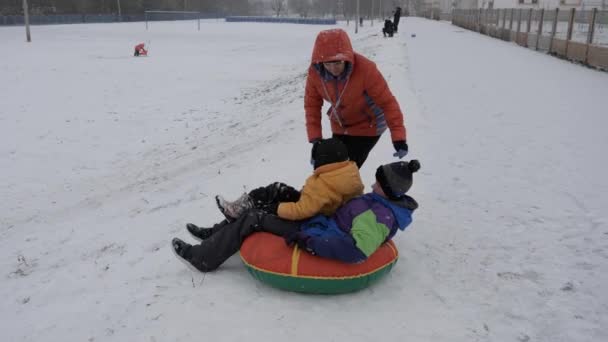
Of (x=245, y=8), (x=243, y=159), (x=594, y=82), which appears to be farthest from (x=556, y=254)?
(x=245, y=8)

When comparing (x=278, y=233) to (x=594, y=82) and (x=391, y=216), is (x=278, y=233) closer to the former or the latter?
(x=391, y=216)

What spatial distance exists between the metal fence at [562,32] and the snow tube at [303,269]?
1705cm

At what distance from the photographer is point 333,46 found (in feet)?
13.7

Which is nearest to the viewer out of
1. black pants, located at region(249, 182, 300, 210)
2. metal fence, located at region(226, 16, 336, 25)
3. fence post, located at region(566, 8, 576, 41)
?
black pants, located at region(249, 182, 300, 210)

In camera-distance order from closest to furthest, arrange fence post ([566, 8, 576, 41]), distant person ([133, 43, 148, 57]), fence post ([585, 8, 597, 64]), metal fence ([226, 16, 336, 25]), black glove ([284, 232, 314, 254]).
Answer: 1. black glove ([284, 232, 314, 254])
2. fence post ([585, 8, 597, 64])
3. fence post ([566, 8, 576, 41])
4. distant person ([133, 43, 148, 57])
5. metal fence ([226, 16, 336, 25])

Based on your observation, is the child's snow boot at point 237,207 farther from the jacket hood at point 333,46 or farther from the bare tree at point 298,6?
the bare tree at point 298,6

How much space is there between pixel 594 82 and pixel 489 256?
41.2 ft

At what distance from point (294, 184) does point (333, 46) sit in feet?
8.56

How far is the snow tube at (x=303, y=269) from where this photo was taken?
3.64m

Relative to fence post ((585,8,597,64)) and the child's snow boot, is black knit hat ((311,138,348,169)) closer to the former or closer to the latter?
the child's snow boot

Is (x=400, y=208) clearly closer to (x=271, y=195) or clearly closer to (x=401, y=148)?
(x=401, y=148)

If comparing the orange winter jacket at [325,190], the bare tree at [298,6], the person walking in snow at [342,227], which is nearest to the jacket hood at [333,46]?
the orange winter jacket at [325,190]

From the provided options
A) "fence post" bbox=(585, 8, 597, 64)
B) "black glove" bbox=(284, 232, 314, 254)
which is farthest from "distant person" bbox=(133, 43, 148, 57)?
"black glove" bbox=(284, 232, 314, 254)

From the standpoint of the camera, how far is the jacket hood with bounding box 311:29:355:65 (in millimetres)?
4180
